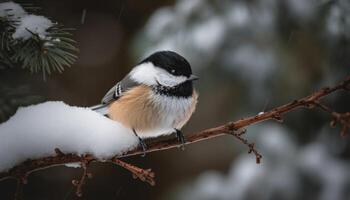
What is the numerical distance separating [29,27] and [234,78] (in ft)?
4.85

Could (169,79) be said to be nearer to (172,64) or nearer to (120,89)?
(172,64)

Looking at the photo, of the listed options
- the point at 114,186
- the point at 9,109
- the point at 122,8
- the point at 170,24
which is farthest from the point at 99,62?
the point at 9,109

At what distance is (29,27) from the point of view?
3.14 ft

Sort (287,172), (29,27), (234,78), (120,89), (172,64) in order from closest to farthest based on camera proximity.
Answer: (29,27) → (172,64) → (120,89) → (234,78) → (287,172)

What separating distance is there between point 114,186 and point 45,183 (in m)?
0.45

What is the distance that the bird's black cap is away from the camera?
1.39 m

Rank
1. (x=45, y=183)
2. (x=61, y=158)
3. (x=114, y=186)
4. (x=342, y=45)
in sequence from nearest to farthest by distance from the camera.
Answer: (x=61, y=158) < (x=342, y=45) < (x=45, y=183) < (x=114, y=186)

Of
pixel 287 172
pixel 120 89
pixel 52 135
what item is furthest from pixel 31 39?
pixel 287 172

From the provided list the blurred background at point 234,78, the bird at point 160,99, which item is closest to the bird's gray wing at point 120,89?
the bird at point 160,99

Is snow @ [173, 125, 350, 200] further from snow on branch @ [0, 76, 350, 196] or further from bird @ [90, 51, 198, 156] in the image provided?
snow on branch @ [0, 76, 350, 196]

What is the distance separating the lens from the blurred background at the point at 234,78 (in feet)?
7.30

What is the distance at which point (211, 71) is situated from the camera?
2.29 m

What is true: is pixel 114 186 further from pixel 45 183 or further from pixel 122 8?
pixel 122 8

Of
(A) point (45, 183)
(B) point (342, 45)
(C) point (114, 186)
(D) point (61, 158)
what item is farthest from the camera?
(C) point (114, 186)
